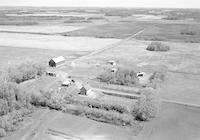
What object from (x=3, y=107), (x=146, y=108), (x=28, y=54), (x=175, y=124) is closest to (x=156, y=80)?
(x=146, y=108)

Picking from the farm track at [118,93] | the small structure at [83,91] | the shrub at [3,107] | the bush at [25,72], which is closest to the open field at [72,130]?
the shrub at [3,107]

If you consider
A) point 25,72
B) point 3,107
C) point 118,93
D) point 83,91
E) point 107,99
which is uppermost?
point 25,72

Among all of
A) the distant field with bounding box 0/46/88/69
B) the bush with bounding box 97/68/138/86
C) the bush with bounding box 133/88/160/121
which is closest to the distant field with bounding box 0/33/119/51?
the distant field with bounding box 0/46/88/69

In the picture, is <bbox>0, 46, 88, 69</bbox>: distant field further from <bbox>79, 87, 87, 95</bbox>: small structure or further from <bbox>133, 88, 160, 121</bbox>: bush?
<bbox>133, 88, 160, 121</bbox>: bush

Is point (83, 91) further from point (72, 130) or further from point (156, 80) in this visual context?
point (156, 80)

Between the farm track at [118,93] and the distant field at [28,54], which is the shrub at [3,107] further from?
the distant field at [28,54]

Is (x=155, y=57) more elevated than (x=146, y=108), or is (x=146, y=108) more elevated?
(x=155, y=57)

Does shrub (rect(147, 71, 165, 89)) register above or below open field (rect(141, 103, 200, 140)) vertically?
above

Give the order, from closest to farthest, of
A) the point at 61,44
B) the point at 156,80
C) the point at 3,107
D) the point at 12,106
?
the point at 3,107 < the point at 12,106 < the point at 156,80 < the point at 61,44

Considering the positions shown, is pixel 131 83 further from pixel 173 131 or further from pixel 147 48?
pixel 147 48
